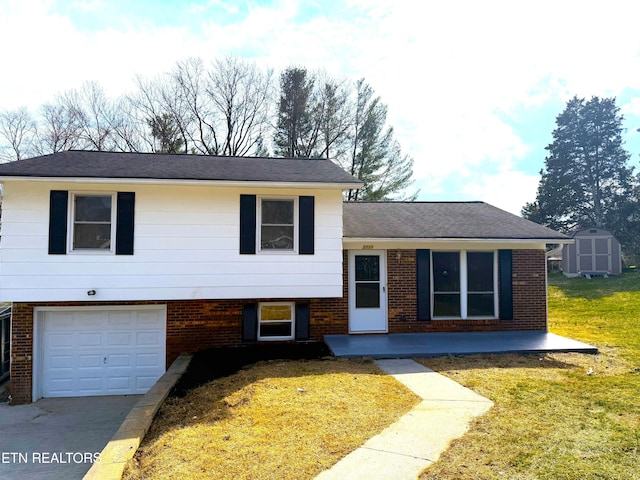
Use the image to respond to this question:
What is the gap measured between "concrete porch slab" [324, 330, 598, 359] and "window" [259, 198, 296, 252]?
2.52m

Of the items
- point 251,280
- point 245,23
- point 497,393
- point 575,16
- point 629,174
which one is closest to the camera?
point 497,393

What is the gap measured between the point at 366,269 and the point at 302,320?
6.84 ft

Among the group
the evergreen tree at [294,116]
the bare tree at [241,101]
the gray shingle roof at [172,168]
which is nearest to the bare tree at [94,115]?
the bare tree at [241,101]

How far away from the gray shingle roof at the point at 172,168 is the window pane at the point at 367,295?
2.85 meters

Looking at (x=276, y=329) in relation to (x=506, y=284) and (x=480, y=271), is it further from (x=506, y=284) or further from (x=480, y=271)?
(x=506, y=284)

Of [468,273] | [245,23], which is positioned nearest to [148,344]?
[468,273]

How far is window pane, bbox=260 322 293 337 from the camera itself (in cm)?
955

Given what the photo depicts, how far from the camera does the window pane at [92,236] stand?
26.9 feet

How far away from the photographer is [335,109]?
2430cm

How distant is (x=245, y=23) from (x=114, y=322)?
32.7 ft

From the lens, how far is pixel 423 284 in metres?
9.95

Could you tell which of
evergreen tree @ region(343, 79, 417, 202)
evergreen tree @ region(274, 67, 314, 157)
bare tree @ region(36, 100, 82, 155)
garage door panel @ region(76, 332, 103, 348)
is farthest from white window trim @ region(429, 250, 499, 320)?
bare tree @ region(36, 100, 82, 155)

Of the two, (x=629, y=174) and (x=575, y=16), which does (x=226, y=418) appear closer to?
(x=575, y=16)
